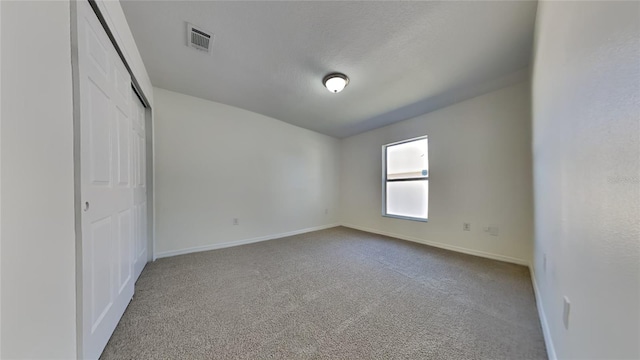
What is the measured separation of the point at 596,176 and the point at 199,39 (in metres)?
2.64

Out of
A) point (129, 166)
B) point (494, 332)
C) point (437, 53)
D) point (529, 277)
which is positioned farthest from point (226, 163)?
point (529, 277)

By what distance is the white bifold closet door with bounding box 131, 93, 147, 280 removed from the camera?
1.97 m

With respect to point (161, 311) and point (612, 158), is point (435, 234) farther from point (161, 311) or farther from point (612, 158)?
point (161, 311)

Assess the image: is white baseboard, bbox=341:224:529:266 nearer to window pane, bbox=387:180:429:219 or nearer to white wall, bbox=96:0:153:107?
window pane, bbox=387:180:429:219

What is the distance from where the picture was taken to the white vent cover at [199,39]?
169 centimetres

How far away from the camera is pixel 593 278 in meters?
0.72

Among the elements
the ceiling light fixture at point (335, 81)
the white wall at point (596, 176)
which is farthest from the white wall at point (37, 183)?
the ceiling light fixture at point (335, 81)

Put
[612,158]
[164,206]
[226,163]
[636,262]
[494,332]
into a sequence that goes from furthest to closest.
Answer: [226,163] → [164,206] → [494,332] → [612,158] → [636,262]

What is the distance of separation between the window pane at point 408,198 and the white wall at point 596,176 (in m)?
2.32

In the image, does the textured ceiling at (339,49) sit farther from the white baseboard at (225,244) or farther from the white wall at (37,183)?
the white baseboard at (225,244)

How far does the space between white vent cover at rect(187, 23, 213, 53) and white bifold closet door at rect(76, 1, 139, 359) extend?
57 cm

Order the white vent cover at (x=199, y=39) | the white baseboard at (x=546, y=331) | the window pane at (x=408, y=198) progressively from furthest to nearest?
the window pane at (x=408, y=198) < the white vent cover at (x=199, y=39) < the white baseboard at (x=546, y=331)

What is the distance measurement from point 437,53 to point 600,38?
144 centimetres

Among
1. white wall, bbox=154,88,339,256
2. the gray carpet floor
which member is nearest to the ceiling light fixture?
white wall, bbox=154,88,339,256
